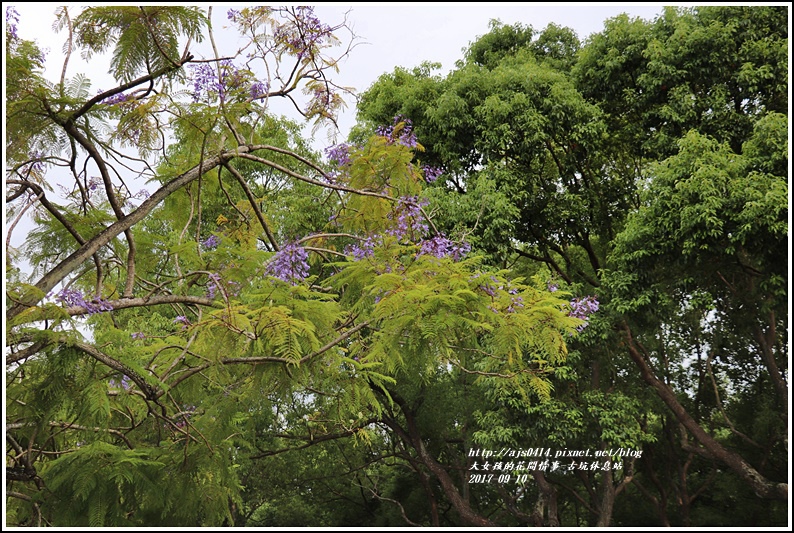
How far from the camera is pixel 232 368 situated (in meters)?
4.41

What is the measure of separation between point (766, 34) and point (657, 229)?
277 centimetres

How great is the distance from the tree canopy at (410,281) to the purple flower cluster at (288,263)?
2 centimetres

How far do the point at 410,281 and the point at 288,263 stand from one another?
0.66 m

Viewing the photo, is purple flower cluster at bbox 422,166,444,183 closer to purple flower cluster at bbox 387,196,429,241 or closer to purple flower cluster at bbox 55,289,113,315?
purple flower cluster at bbox 387,196,429,241

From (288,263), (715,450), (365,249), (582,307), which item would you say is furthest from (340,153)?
(715,450)

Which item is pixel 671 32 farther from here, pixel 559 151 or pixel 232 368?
pixel 232 368

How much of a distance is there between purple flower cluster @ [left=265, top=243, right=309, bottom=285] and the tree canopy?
0.05 feet

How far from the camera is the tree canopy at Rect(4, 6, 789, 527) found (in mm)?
3871

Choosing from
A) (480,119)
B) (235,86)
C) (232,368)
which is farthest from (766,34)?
(232,368)

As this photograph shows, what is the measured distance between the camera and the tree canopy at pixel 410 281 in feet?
12.7

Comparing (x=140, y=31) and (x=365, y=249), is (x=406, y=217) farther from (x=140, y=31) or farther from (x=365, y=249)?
(x=140, y=31)

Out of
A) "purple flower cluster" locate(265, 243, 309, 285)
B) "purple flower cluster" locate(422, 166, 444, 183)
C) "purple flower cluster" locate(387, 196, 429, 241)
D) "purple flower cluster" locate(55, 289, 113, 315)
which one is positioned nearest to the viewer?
"purple flower cluster" locate(55, 289, 113, 315)

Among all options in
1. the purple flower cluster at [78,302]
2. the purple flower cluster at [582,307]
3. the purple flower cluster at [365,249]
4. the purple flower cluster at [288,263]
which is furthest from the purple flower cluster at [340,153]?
the purple flower cluster at [78,302]

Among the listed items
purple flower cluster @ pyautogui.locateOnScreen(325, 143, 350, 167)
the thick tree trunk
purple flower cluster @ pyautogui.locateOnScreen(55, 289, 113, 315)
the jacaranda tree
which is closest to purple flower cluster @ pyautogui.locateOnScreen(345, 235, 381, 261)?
the jacaranda tree
